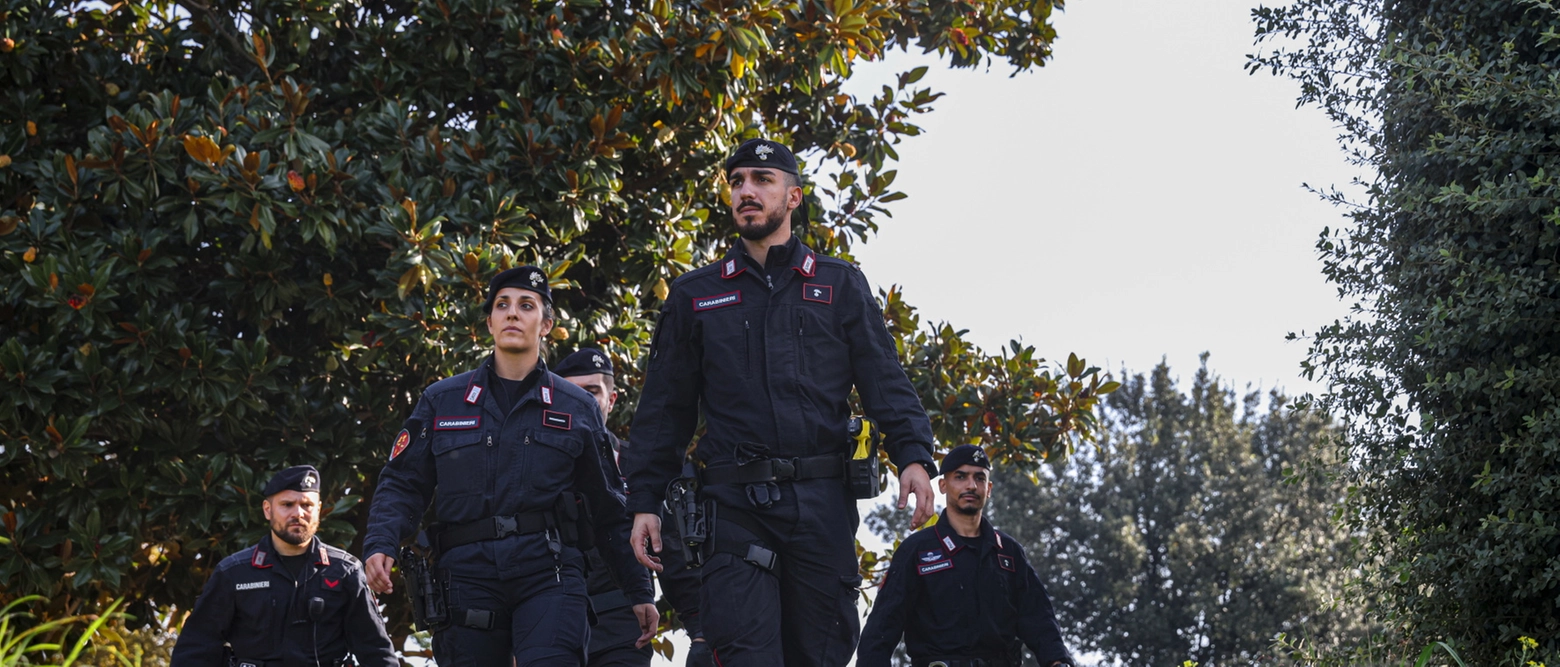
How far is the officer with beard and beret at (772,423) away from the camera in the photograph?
482 cm

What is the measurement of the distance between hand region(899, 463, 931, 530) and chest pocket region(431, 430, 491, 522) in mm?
1765

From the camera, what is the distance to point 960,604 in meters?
7.89

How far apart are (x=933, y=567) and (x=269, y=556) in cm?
371

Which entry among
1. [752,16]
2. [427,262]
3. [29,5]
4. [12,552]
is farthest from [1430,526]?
[29,5]

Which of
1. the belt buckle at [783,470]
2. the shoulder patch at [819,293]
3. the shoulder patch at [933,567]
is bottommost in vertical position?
the belt buckle at [783,470]

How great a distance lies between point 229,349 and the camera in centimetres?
973

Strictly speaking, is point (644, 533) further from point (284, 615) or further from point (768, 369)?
point (284, 615)

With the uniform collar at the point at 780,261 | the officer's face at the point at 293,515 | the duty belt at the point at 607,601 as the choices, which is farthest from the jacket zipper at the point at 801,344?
the officer's face at the point at 293,515

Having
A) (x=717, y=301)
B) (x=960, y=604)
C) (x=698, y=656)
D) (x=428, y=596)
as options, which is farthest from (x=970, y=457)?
(x=428, y=596)

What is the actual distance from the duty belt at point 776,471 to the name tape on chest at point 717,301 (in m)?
0.65

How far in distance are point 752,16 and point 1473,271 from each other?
5063 mm

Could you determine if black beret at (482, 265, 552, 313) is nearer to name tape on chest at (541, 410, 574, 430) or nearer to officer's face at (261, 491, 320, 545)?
name tape on chest at (541, 410, 574, 430)

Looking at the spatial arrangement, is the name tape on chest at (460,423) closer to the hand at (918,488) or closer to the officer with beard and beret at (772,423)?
the officer with beard and beret at (772,423)

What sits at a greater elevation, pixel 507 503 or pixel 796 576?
pixel 507 503
